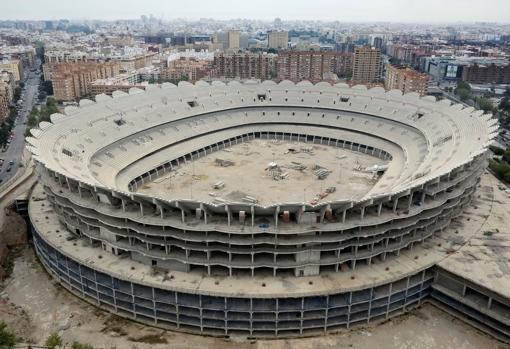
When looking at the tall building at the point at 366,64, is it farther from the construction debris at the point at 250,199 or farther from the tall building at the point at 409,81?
the construction debris at the point at 250,199

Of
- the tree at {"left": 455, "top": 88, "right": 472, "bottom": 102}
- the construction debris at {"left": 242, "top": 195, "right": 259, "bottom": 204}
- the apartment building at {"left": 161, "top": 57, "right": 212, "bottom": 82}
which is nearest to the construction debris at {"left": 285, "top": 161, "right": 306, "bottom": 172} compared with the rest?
the construction debris at {"left": 242, "top": 195, "right": 259, "bottom": 204}

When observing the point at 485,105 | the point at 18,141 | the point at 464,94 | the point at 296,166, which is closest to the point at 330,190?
the point at 296,166

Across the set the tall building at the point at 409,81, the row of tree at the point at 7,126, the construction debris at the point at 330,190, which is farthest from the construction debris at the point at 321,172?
the tall building at the point at 409,81

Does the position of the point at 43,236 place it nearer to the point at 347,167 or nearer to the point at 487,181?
the point at 347,167

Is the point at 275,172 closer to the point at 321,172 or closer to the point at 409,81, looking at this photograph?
the point at 321,172

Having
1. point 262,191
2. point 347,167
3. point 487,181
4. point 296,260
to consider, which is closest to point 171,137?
point 262,191

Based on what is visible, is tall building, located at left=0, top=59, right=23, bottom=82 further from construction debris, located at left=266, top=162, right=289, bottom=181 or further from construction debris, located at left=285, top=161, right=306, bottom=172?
construction debris, located at left=285, top=161, right=306, bottom=172
